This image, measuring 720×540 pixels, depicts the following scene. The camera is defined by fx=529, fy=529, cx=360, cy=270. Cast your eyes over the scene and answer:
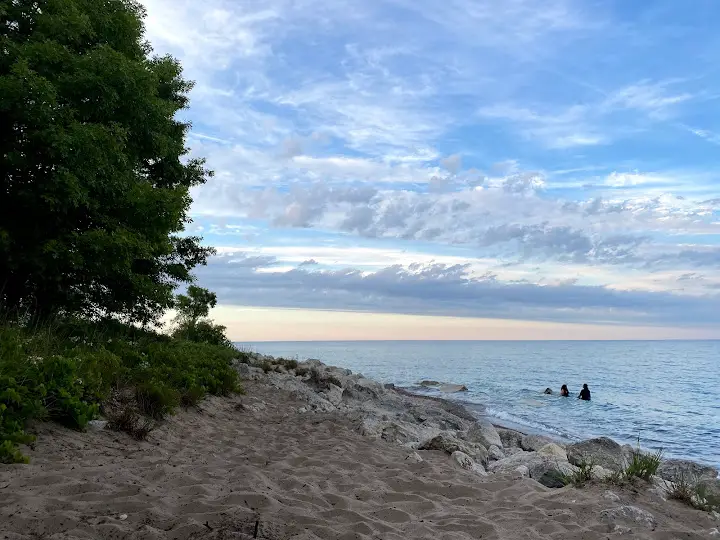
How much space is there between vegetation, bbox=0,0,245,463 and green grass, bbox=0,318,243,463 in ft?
0.15

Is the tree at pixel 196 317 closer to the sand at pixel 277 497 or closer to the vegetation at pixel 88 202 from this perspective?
the vegetation at pixel 88 202

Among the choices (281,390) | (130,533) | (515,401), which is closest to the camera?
(130,533)

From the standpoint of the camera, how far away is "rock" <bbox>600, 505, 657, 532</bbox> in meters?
5.85

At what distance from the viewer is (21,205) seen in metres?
12.7

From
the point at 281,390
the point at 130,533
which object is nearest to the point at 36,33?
the point at 281,390

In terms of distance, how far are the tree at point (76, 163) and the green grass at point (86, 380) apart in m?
1.61

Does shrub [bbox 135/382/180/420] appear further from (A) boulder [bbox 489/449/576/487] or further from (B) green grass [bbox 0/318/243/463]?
(A) boulder [bbox 489/449/576/487]

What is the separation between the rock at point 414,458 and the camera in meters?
8.35

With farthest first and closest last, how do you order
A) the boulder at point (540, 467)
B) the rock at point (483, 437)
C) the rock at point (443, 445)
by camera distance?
the rock at point (483, 437) → the rock at point (443, 445) → the boulder at point (540, 467)

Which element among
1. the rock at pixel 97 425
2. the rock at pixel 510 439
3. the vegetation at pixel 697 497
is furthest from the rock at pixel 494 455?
the rock at pixel 97 425

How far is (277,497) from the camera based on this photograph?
566 cm

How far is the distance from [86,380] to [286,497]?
3688mm

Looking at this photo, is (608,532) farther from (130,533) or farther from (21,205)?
(21,205)

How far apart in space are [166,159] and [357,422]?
11427 mm
